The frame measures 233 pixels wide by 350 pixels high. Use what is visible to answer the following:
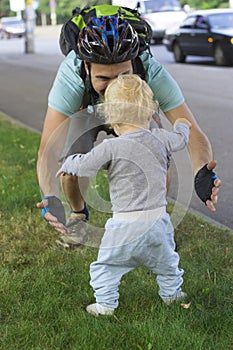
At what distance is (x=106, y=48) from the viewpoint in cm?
355

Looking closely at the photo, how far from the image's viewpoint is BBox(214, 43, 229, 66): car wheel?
16828mm

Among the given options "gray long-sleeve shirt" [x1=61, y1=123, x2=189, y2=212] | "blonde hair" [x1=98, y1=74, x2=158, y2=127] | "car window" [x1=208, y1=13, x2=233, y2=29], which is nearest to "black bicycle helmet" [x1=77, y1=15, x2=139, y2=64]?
"blonde hair" [x1=98, y1=74, x2=158, y2=127]

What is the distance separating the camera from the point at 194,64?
61.1ft

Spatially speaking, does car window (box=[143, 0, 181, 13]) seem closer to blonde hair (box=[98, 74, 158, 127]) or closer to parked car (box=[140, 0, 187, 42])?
parked car (box=[140, 0, 187, 42])

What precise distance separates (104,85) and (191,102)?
8154 millimetres

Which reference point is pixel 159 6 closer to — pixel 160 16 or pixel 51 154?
pixel 160 16

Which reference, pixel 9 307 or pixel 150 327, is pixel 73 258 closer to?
pixel 9 307

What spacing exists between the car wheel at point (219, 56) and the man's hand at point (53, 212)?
548 inches

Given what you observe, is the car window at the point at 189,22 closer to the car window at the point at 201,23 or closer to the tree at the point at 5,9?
the car window at the point at 201,23

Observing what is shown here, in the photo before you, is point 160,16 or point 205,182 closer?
point 205,182

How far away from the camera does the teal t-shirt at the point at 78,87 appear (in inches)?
152

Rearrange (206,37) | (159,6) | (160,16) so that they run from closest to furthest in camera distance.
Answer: (206,37)
(160,16)
(159,6)

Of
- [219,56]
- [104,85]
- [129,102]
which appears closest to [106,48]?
[104,85]

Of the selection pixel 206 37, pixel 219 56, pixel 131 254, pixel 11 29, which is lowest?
pixel 11 29
